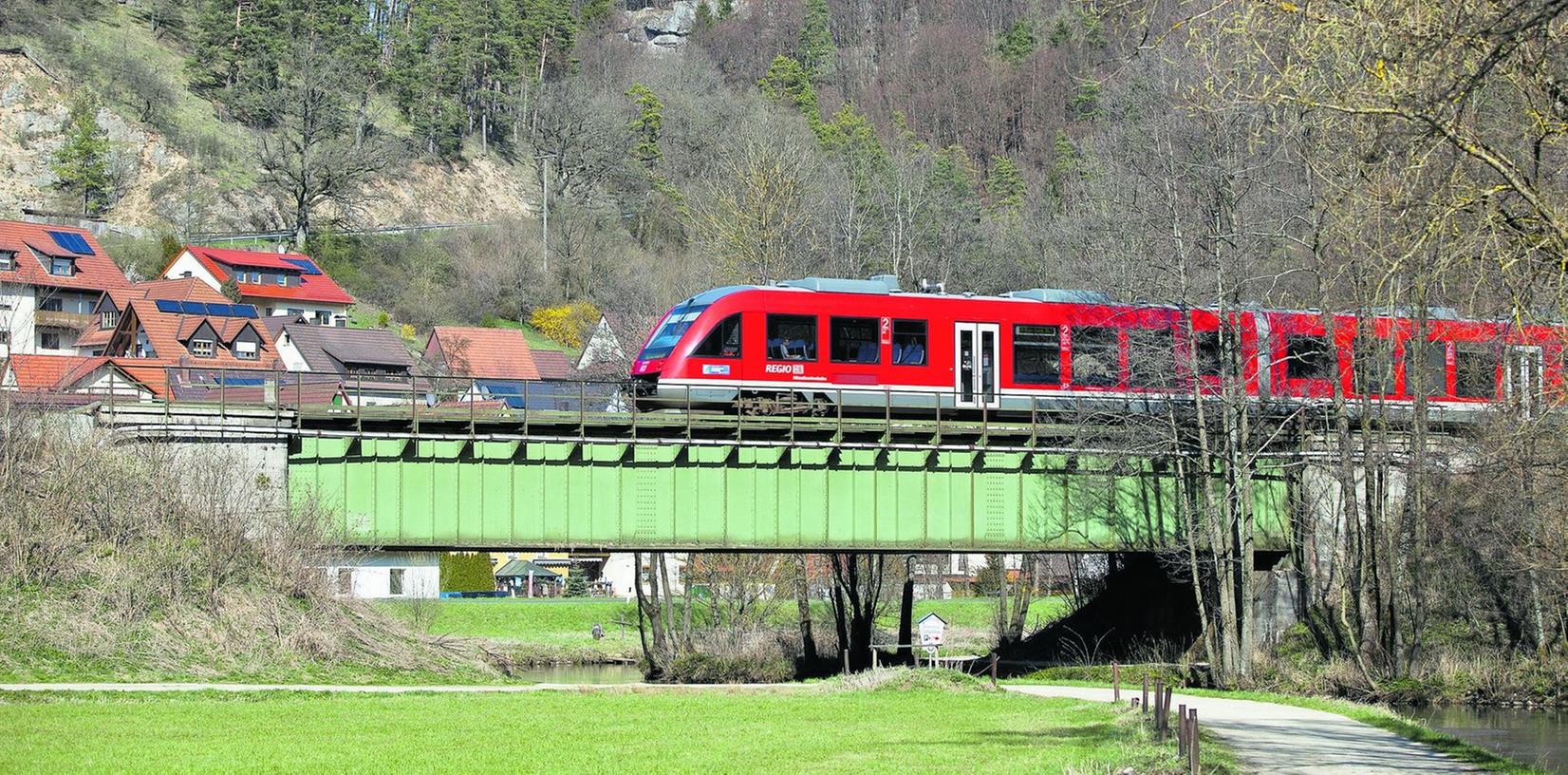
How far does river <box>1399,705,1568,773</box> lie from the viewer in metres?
25.0

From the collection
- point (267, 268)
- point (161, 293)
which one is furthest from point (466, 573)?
point (267, 268)

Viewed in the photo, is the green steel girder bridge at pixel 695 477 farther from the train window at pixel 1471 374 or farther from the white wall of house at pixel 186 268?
the white wall of house at pixel 186 268

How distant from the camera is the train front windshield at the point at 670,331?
1410 inches

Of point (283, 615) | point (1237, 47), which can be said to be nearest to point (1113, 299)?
point (283, 615)

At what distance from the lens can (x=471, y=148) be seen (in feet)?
438

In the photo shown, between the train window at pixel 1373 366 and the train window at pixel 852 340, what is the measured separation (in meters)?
11.4

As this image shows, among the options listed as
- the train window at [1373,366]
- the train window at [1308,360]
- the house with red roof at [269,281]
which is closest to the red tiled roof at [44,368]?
the house with red roof at [269,281]

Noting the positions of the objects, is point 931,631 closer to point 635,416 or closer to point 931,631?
point 931,631

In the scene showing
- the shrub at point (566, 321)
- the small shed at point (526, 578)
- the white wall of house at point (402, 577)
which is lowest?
the small shed at point (526, 578)

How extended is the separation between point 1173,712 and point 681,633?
25267 mm

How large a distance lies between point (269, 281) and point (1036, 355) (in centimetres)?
6586

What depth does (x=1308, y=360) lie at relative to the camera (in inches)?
1564

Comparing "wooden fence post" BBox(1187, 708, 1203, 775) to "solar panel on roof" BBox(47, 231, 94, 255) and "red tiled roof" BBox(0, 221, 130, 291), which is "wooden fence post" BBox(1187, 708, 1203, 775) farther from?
"solar panel on roof" BBox(47, 231, 94, 255)

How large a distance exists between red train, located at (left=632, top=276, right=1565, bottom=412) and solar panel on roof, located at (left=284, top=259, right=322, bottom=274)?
2439 inches
